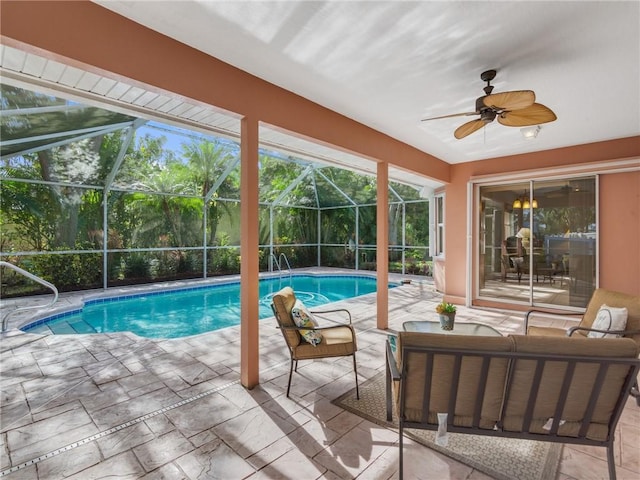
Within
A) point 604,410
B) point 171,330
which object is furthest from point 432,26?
point 171,330

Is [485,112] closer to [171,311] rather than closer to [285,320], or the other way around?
[285,320]

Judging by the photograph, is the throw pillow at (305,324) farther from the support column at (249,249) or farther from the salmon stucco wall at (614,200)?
the salmon stucco wall at (614,200)

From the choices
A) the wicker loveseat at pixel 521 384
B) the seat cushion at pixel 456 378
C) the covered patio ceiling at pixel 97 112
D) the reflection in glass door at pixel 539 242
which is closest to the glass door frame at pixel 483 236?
the reflection in glass door at pixel 539 242

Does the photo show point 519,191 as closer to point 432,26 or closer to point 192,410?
point 432,26

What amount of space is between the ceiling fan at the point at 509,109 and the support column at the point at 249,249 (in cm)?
186

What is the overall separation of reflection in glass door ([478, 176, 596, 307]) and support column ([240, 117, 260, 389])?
5449mm

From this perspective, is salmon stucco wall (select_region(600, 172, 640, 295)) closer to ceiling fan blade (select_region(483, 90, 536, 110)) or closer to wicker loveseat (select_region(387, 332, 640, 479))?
ceiling fan blade (select_region(483, 90, 536, 110))

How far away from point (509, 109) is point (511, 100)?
0.84 ft

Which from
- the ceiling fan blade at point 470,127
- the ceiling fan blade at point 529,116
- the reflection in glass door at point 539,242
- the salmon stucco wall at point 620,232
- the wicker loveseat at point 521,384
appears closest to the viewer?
the wicker loveseat at point 521,384

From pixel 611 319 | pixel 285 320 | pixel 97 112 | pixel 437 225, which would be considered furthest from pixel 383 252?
pixel 97 112

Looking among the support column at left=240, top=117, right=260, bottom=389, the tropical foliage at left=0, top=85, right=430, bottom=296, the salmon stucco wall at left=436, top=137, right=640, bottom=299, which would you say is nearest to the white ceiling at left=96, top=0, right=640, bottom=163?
the support column at left=240, top=117, right=260, bottom=389

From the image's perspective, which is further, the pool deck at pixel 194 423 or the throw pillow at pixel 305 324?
the throw pillow at pixel 305 324

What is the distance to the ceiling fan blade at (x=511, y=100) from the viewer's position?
100 inches

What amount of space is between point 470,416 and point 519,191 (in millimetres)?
5825
